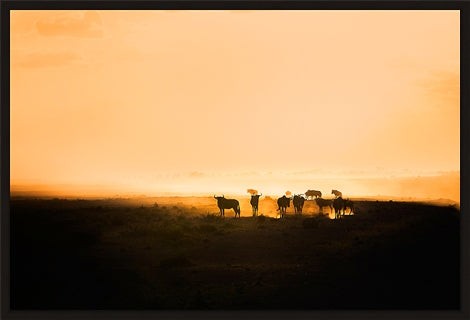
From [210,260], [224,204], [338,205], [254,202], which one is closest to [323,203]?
[338,205]

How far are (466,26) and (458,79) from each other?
2.11 ft

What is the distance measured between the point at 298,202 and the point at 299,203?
2cm

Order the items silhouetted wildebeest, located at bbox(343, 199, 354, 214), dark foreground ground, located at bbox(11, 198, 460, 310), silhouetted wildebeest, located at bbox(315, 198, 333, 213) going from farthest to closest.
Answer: silhouetted wildebeest, located at bbox(343, 199, 354, 214), silhouetted wildebeest, located at bbox(315, 198, 333, 213), dark foreground ground, located at bbox(11, 198, 460, 310)

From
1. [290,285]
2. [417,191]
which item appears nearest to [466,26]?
[417,191]

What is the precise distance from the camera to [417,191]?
11.4 m

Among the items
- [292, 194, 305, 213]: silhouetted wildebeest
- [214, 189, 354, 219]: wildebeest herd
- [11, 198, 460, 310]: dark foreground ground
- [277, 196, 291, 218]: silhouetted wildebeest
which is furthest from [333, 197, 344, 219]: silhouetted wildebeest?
[277, 196, 291, 218]: silhouetted wildebeest

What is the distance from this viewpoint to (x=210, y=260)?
11.3 meters

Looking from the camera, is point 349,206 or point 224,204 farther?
point 349,206

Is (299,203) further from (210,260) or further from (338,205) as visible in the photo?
(210,260)

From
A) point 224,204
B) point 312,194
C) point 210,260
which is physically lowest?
point 210,260

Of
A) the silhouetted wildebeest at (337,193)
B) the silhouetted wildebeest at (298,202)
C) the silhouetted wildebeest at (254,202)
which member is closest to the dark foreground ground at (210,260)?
the silhouetted wildebeest at (254,202)

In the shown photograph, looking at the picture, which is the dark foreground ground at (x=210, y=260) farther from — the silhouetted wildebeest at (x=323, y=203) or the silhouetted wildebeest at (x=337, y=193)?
the silhouetted wildebeest at (x=337, y=193)

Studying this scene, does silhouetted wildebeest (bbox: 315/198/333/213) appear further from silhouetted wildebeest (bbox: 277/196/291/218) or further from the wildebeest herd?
silhouetted wildebeest (bbox: 277/196/291/218)

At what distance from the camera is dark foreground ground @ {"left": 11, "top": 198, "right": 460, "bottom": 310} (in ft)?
36.9
